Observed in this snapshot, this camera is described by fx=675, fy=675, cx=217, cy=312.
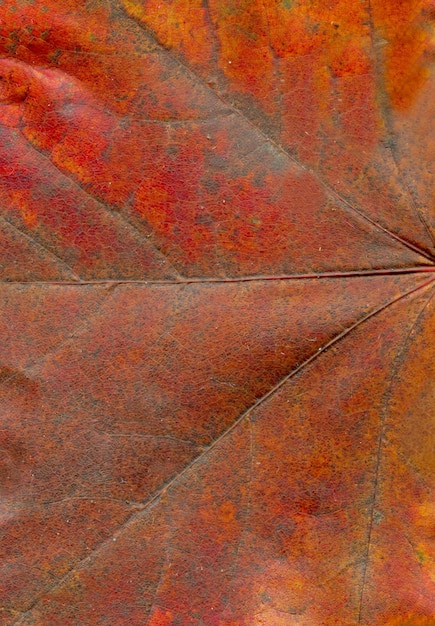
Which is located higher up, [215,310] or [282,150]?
[282,150]

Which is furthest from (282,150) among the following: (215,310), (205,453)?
(205,453)

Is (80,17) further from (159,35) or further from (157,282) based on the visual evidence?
(157,282)

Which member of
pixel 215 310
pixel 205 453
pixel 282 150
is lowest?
pixel 205 453

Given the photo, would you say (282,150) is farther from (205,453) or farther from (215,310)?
(205,453)

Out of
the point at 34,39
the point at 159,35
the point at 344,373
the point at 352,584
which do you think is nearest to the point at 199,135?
the point at 159,35

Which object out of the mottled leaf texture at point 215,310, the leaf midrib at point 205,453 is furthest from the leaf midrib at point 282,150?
the leaf midrib at point 205,453

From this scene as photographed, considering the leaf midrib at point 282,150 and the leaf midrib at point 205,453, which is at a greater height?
the leaf midrib at point 282,150

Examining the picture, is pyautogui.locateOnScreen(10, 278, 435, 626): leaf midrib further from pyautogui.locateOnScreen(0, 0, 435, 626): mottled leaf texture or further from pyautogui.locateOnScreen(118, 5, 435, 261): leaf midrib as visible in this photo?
pyautogui.locateOnScreen(118, 5, 435, 261): leaf midrib

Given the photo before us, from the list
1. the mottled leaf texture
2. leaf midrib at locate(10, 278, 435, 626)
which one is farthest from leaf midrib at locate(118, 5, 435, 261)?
leaf midrib at locate(10, 278, 435, 626)

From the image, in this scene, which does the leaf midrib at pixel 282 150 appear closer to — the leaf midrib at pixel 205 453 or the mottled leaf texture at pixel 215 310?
the mottled leaf texture at pixel 215 310
